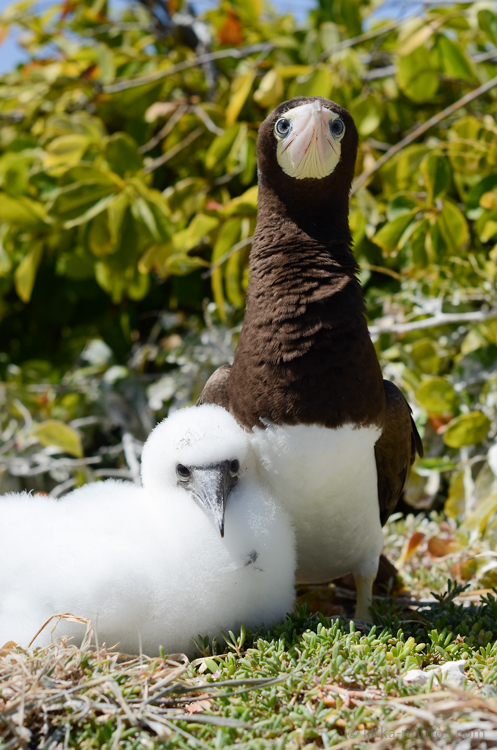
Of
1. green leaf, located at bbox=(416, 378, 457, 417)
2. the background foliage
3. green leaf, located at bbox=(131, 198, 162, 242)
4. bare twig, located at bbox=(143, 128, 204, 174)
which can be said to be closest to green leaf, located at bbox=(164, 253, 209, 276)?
the background foliage

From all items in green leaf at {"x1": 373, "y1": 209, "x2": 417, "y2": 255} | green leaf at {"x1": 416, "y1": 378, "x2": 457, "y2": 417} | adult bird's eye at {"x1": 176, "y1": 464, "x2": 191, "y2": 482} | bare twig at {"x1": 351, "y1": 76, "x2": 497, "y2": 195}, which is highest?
bare twig at {"x1": 351, "y1": 76, "x2": 497, "y2": 195}

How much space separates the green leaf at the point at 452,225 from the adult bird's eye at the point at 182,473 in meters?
1.81

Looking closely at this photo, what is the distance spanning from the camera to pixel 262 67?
12.7ft

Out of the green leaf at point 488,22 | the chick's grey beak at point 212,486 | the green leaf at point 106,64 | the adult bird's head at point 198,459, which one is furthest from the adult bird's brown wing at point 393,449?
the green leaf at point 106,64

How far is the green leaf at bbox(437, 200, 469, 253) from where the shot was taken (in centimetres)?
306

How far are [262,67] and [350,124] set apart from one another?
1984 millimetres

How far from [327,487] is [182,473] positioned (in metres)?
0.43

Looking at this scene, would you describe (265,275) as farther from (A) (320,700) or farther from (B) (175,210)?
(B) (175,210)

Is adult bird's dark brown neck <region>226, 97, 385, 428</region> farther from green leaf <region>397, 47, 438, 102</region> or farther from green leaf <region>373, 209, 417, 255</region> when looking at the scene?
green leaf <region>397, 47, 438, 102</region>

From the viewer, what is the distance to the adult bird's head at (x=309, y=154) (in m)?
2.01

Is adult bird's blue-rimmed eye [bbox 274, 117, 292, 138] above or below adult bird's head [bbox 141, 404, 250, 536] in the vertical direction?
above

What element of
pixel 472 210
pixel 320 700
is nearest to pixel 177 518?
pixel 320 700

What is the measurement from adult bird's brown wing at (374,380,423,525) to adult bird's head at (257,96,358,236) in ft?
2.21

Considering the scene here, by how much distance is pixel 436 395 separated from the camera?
316 centimetres
